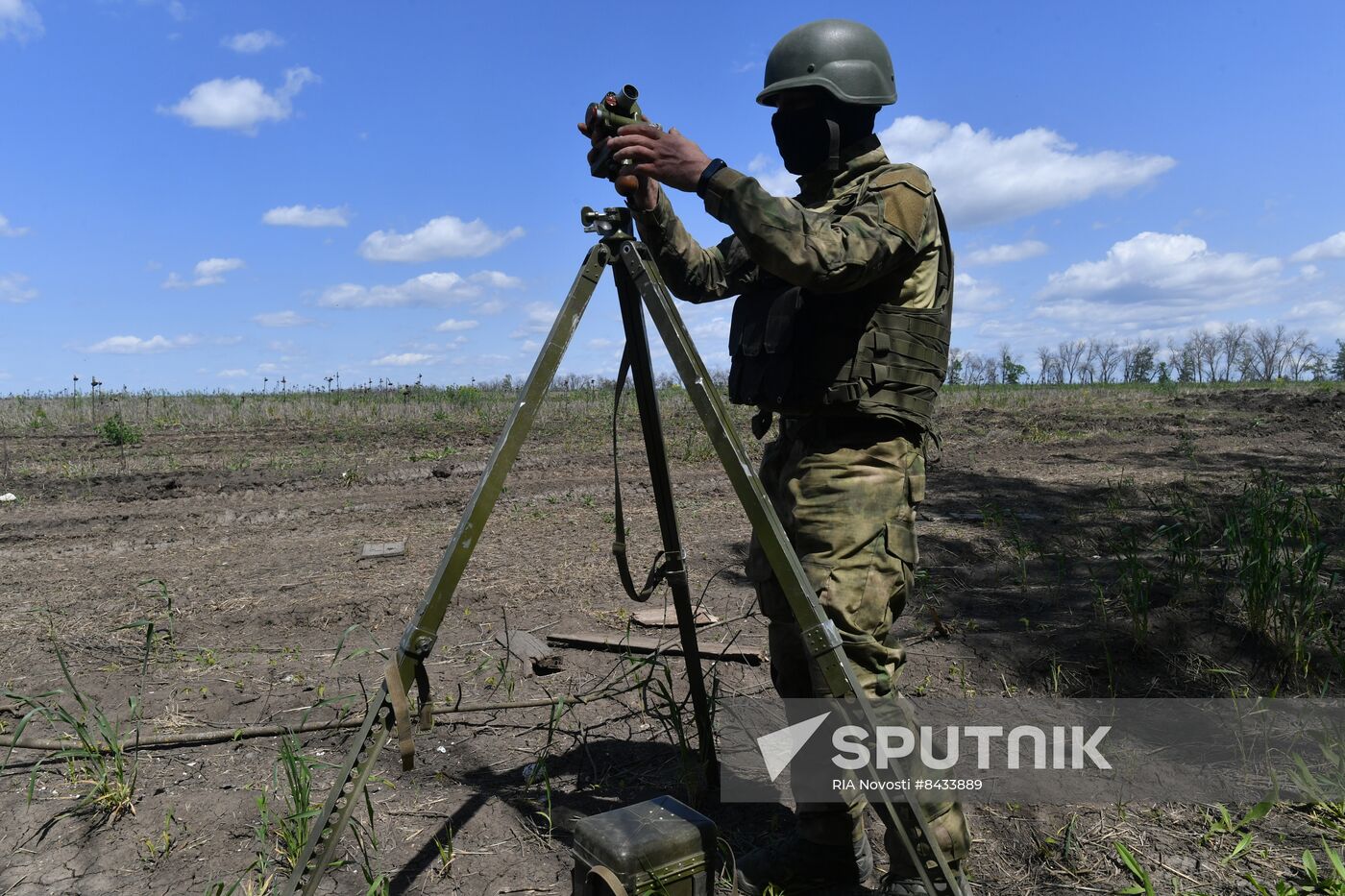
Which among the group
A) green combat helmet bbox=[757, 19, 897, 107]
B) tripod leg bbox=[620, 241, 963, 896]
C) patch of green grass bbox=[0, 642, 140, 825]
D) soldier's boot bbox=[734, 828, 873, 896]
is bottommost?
soldier's boot bbox=[734, 828, 873, 896]

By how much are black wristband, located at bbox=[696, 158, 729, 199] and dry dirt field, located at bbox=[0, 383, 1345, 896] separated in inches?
66.2

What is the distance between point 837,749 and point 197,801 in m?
2.10

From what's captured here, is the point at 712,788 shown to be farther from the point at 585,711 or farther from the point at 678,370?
the point at 678,370

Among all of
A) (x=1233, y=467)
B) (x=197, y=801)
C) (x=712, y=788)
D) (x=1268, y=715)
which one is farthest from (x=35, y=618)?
(x=1233, y=467)

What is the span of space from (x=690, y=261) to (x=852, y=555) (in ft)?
3.76

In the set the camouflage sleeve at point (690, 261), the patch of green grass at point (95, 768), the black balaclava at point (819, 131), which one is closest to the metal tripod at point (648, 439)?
the camouflage sleeve at point (690, 261)

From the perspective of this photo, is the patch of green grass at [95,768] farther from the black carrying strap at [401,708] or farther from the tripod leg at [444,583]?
the black carrying strap at [401,708]

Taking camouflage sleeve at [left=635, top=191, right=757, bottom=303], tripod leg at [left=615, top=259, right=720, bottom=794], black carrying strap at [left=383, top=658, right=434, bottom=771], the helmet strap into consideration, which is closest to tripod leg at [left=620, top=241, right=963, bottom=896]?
tripod leg at [left=615, top=259, right=720, bottom=794]

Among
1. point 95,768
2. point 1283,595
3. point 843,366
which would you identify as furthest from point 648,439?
point 1283,595

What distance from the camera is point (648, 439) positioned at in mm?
2387

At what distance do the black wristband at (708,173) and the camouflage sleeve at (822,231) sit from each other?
0.02 meters

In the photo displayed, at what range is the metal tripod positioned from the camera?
5.98 feet

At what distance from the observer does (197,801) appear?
2793 mm

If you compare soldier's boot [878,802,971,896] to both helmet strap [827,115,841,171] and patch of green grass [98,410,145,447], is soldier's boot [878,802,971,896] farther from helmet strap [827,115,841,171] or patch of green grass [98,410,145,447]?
patch of green grass [98,410,145,447]
